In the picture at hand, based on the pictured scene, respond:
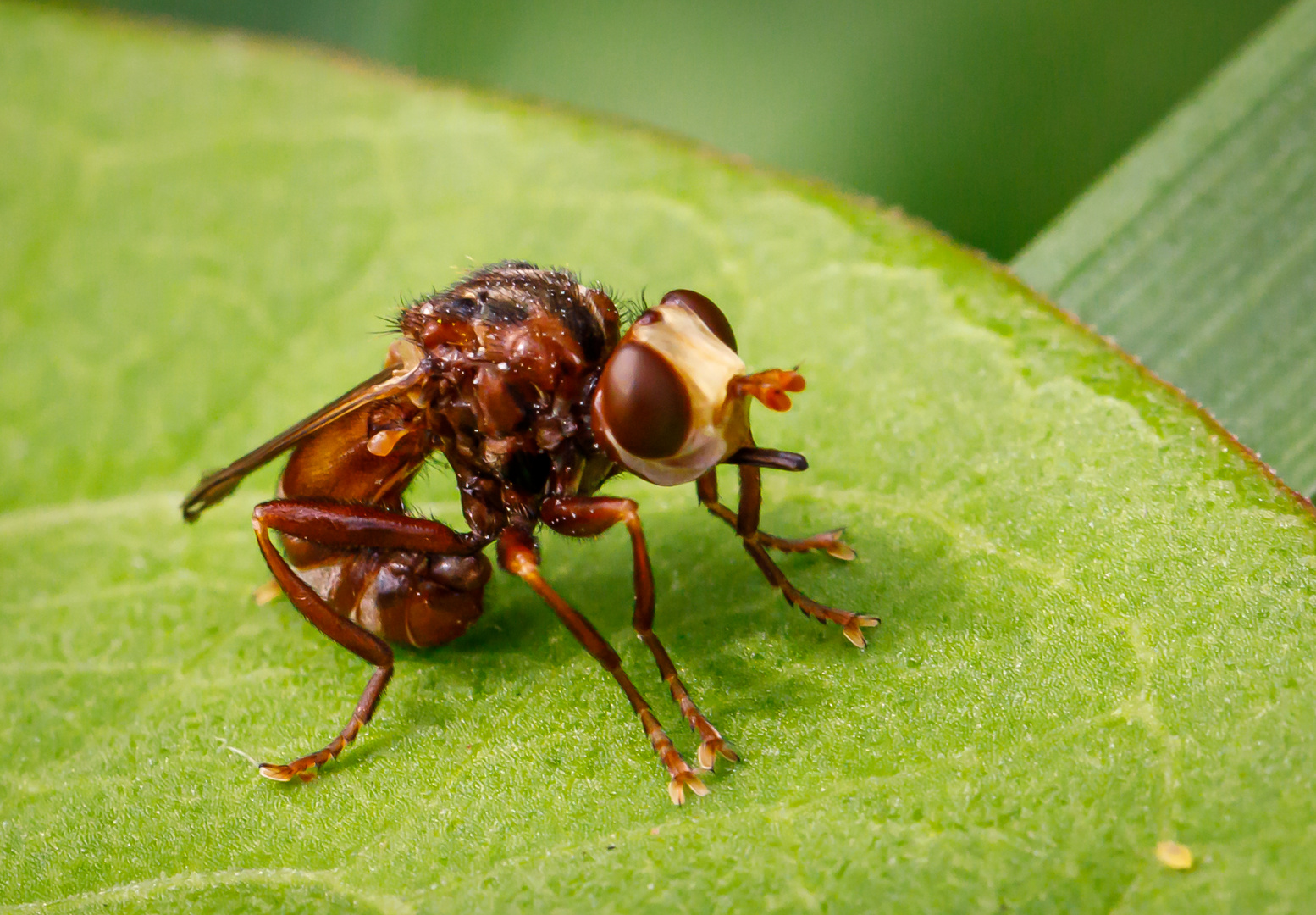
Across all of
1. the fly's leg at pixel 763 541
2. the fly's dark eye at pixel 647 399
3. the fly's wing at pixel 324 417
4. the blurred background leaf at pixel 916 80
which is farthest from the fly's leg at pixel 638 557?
the blurred background leaf at pixel 916 80

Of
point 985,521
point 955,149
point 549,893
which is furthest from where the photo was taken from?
point 955,149

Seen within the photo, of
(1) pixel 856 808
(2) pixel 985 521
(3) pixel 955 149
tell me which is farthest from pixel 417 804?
(3) pixel 955 149

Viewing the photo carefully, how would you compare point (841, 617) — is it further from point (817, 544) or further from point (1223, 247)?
point (1223, 247)

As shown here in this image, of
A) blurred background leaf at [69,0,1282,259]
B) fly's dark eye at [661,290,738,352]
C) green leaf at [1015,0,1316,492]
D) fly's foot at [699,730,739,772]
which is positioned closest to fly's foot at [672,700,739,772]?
fly's foot at [699,730,739,772]

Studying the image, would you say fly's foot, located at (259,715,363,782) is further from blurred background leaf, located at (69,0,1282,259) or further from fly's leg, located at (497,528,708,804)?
blurred background leaf, located at (69,0,1282,259)

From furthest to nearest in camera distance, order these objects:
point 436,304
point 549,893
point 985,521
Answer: point 436,304 < point 985,521 < point 549,893

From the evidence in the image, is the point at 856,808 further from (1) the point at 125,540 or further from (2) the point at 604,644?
(1) the point at 125,540
